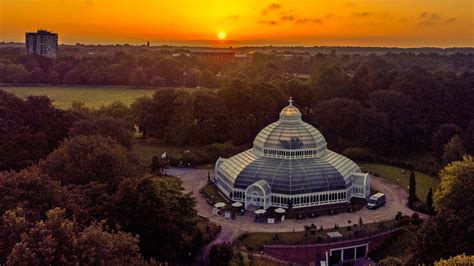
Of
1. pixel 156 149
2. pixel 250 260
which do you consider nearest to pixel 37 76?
pixel 156 149

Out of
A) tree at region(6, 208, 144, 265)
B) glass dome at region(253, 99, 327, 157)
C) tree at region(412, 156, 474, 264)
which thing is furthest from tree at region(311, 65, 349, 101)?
tree at region(6, 208, 144, 265)

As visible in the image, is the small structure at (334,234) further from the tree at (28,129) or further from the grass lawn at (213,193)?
the tree at (28,129)

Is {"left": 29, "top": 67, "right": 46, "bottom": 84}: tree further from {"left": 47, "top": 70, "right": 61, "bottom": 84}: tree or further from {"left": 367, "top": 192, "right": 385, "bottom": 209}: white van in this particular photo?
{"left": 367, "top": 192, "right": 385, "bottom": 209}: white van

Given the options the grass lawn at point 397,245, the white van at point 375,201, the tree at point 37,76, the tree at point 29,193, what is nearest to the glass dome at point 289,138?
the white van at point 375,201

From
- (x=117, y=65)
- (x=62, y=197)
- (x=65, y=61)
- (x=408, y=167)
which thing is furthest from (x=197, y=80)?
(x=62, y=197)

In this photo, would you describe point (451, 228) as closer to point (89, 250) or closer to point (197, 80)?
point (89, 250)
